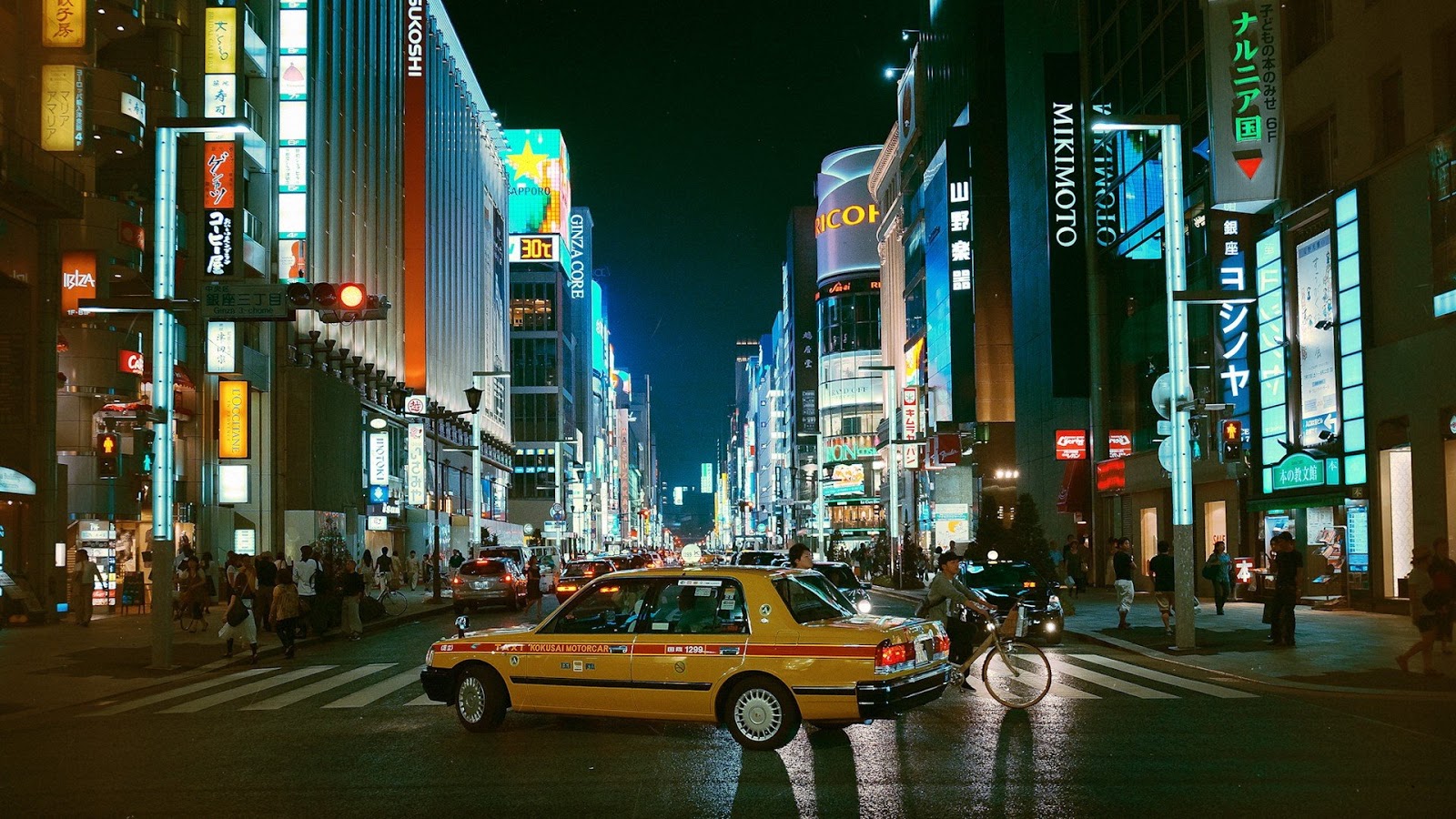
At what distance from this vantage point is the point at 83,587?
2828 centimetres

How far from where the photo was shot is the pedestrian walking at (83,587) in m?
28.3

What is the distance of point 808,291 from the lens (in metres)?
147

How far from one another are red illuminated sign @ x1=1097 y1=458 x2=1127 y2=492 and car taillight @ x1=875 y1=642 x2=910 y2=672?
34320 mm

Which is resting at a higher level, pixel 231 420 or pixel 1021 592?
pixel 231 420

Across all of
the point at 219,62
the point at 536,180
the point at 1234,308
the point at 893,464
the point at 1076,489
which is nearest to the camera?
the point at 1234,308

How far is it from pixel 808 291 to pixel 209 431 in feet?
367

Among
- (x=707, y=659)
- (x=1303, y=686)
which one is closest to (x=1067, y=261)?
(x=1303, y=686)

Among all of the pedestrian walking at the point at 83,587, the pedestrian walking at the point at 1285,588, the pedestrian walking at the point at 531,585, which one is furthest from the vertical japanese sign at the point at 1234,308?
the pedestrian walking at the point at 83,587

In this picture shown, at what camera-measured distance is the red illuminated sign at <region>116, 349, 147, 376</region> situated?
1377 inches

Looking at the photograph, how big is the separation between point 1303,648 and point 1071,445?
2720 centimetres

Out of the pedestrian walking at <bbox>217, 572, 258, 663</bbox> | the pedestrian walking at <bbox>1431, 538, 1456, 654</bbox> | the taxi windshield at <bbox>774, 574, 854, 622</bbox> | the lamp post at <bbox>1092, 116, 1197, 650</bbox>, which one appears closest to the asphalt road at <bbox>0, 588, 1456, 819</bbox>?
the taxi windshield at <bbox>774, 574, 854, 622</bbox>

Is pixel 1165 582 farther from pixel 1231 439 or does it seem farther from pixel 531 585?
pixel 531 585

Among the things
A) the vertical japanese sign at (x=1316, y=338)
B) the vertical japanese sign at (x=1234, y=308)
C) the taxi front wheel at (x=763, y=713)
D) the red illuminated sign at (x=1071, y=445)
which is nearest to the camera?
the taxi front wheel at (x=763, y=713)

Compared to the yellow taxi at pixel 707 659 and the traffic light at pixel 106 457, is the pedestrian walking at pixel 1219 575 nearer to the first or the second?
the yellow taxi at pixel 707 659
